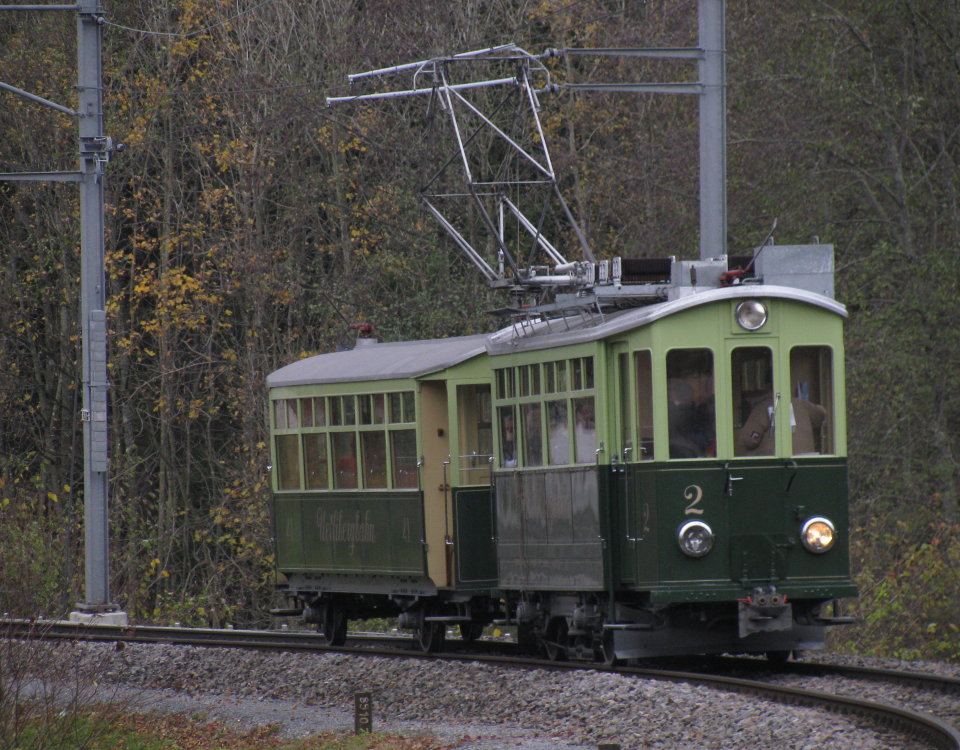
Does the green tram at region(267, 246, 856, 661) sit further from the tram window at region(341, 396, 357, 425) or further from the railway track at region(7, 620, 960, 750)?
the tram window at region(341, 396, 357, 425)

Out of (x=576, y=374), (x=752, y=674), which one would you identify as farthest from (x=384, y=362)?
(x=752, y=674)

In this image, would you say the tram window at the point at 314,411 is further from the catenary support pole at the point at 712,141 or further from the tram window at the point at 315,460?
the catenary support pole at the point at 712,141

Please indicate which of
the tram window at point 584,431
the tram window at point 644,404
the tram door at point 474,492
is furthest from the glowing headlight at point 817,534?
the tram door at point 474,492

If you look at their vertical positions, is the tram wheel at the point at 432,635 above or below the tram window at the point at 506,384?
below

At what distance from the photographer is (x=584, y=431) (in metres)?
13.3

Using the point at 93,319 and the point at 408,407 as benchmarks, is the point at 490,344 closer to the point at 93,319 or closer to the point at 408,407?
the point at 408,407

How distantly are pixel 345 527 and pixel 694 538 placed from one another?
16.2 ft

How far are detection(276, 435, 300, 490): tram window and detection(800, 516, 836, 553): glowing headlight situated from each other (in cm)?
621

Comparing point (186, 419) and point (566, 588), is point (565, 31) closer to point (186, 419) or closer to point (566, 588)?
point (186, 419)

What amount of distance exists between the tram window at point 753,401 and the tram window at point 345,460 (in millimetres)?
4729

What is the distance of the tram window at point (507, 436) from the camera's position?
14539 mm

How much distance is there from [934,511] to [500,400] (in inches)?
357

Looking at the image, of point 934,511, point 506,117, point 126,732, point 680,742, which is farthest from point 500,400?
point 506,117

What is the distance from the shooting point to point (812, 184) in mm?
22984
